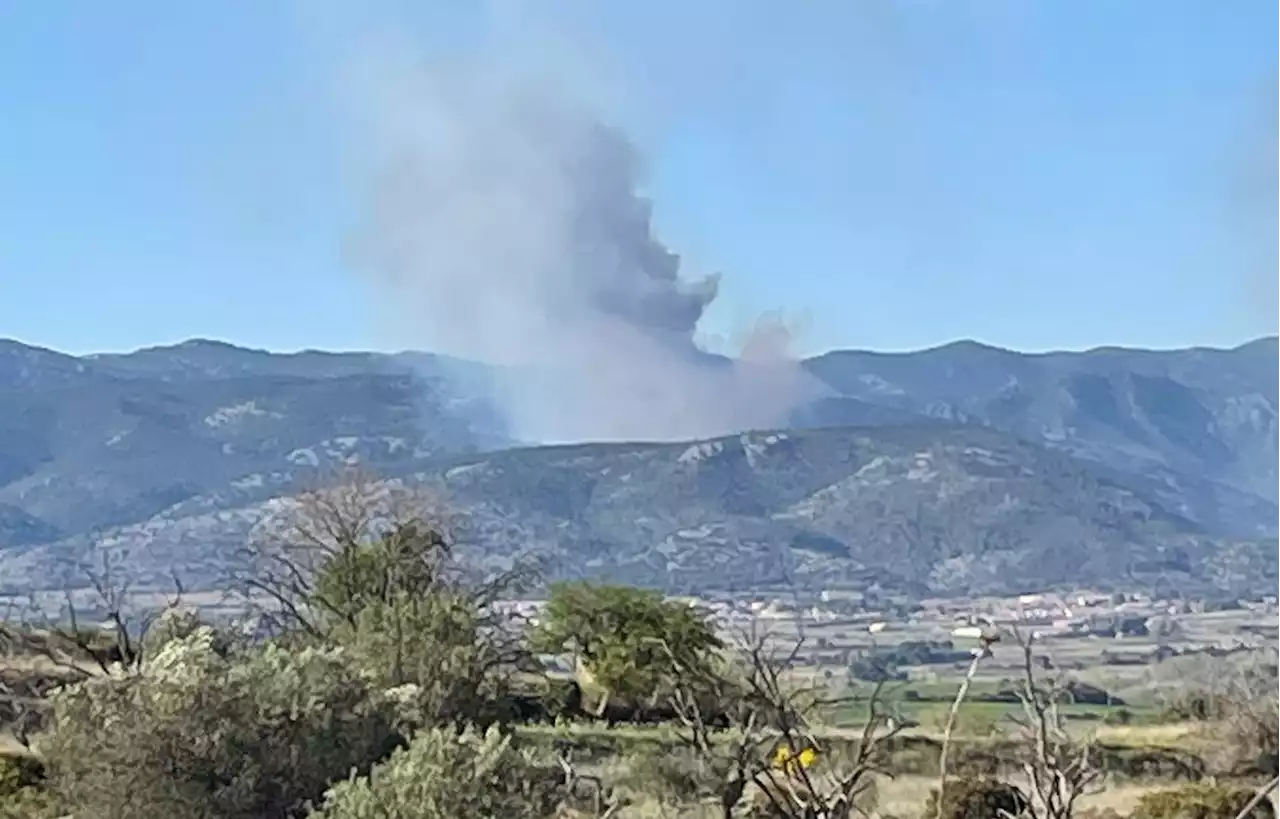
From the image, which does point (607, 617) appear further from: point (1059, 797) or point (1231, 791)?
point (1059, 797)

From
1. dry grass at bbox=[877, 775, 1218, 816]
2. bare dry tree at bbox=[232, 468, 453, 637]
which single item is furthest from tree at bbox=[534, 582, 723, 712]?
dry grass at bbox=[877, 775, 1218, 816]

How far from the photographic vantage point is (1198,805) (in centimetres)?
2953

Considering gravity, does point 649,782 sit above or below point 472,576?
below

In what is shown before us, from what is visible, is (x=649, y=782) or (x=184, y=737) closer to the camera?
(x=184, y=737)

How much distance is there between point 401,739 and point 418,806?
517 centimetres

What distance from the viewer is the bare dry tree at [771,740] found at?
1366cm

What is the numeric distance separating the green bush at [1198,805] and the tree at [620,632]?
1365 cm

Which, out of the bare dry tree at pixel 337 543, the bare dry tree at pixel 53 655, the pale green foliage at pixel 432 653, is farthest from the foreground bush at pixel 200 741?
the bare dry tree at pixel 337 543

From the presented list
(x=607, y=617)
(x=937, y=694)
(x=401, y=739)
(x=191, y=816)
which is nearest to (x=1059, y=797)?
(x=191, y=816)

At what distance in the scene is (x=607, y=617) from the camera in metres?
47.0

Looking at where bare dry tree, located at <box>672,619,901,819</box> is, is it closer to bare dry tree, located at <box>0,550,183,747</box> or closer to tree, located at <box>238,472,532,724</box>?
tree, located at <box>238,472,532,724</box>

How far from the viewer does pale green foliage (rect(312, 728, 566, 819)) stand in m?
19.8

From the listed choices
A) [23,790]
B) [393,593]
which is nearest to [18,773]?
[23,790]

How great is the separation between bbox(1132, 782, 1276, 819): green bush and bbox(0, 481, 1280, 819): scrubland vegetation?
101 mm
